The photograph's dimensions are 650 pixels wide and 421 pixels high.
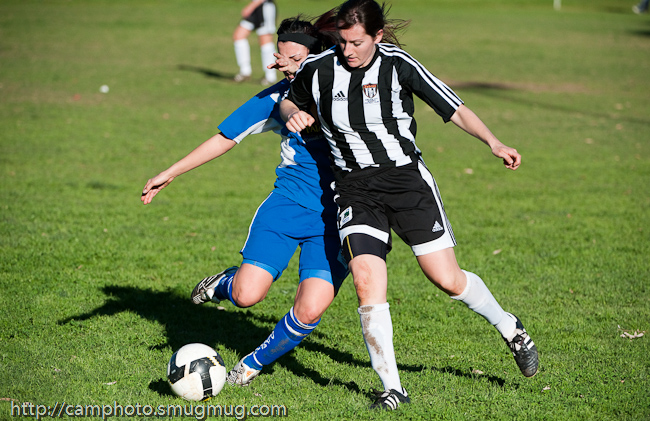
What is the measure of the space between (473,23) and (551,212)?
23461mm

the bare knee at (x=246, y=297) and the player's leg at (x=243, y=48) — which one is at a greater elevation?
the bare knee at (x=246, y=297)

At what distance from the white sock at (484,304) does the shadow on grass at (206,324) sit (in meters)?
0.65

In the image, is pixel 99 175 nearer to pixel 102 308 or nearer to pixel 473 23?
pixel 102 308

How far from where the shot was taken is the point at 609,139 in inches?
478

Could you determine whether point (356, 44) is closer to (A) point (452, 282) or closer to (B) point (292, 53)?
(B) point (292, 53)

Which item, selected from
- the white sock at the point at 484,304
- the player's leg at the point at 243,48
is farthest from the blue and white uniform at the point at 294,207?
the player's leg at the point at 243,48

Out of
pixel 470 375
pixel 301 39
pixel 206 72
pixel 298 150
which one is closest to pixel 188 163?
pixel 298 150

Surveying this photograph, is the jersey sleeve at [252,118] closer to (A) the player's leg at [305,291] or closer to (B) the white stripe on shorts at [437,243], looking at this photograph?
(A) the player's leg at [305,291]

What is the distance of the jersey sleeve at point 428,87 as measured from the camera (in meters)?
3.85

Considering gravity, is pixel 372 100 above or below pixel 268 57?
above

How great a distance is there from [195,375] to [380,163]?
162 cm

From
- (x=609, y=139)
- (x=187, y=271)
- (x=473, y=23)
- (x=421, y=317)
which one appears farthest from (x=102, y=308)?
(x=473, y=23)

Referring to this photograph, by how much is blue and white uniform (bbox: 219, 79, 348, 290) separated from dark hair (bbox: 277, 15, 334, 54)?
0.28m

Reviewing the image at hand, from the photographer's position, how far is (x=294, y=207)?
429 cm
